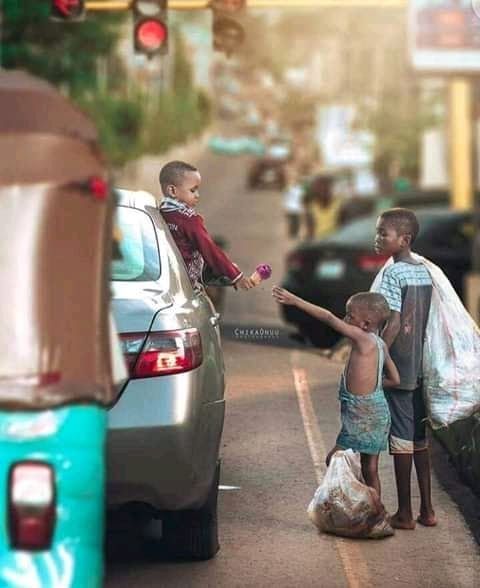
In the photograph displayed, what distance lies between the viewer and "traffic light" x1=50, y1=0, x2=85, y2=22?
18.2 metres

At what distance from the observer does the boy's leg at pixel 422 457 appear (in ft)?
28.1

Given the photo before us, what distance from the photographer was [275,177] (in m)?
76.8

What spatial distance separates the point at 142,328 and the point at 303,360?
5.90 metres

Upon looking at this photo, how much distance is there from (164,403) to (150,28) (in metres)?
12.1

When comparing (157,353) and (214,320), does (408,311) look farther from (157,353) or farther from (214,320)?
(157,353)

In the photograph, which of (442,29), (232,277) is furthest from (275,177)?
(232,277)

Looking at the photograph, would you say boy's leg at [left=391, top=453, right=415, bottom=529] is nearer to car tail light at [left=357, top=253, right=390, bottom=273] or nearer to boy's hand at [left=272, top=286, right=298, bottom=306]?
boy's hand at [left=272, top=286, right=298, bottom=306]

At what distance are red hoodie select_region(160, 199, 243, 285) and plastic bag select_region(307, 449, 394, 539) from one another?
1.01 meters

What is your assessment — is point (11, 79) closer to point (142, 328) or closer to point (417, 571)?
point (142, 328)

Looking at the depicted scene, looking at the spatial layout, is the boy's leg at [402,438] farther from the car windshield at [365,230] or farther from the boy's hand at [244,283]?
the car windshield at [365,230]

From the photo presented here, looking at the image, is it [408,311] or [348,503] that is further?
[408,311]

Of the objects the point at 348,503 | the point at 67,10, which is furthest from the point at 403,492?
the point at 67,10

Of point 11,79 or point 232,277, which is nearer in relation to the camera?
point 11,79

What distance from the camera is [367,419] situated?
8.25 metres
